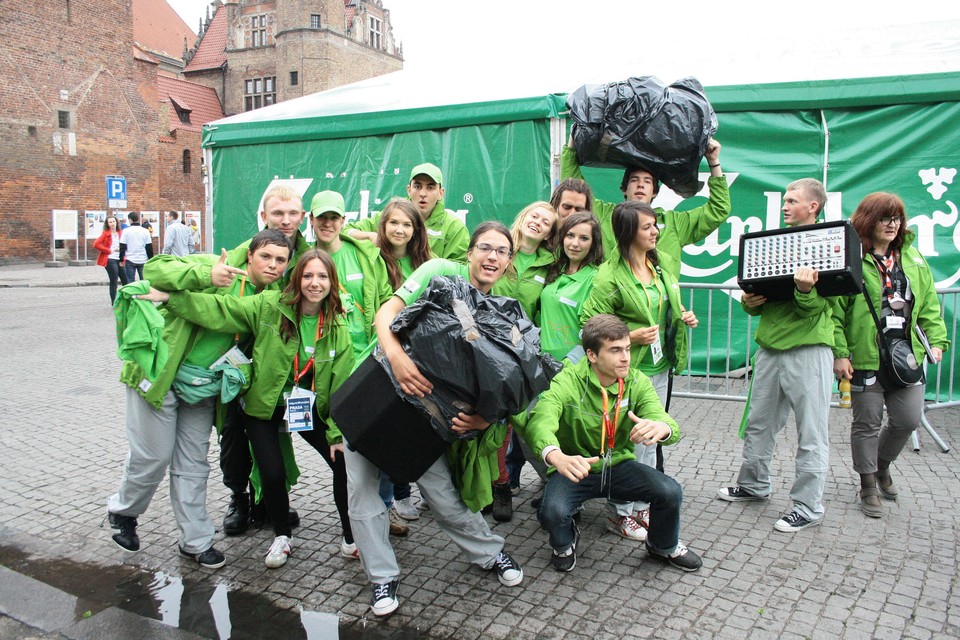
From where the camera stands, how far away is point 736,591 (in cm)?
347

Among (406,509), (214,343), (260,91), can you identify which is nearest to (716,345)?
(406,509)

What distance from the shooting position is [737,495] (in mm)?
4621

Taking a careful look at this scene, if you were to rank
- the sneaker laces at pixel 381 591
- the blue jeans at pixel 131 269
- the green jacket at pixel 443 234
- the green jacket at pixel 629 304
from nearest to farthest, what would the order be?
the sneaker laces at pixel 381 591 < the green jacket at pixel 629 304 < the green jacket at pixel 443 234 < the blue jeans at pixel 131 269

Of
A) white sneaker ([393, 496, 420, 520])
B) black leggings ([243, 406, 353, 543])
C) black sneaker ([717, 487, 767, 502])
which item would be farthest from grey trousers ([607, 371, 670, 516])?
black leggings ([243, 406, 353, 543])

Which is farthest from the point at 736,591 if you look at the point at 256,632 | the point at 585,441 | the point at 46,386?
the point at 46,386

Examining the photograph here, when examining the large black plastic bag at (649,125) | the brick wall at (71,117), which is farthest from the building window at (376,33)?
the large black plastic bag at (649,125)

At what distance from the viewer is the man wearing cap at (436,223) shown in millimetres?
4965

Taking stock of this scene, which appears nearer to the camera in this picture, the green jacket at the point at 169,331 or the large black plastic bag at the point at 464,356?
the large black plastic bag at the point at 464,356

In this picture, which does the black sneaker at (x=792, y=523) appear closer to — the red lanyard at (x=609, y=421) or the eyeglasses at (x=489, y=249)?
the red lanyard at (x=609, y=421)

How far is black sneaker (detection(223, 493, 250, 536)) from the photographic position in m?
4.21

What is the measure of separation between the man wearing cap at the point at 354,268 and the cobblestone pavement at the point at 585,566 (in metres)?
1.22

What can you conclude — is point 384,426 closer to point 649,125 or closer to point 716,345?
point 649,125

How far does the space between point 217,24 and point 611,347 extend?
212 ft

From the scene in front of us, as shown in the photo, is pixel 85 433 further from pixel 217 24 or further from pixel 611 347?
pixel 217 24
